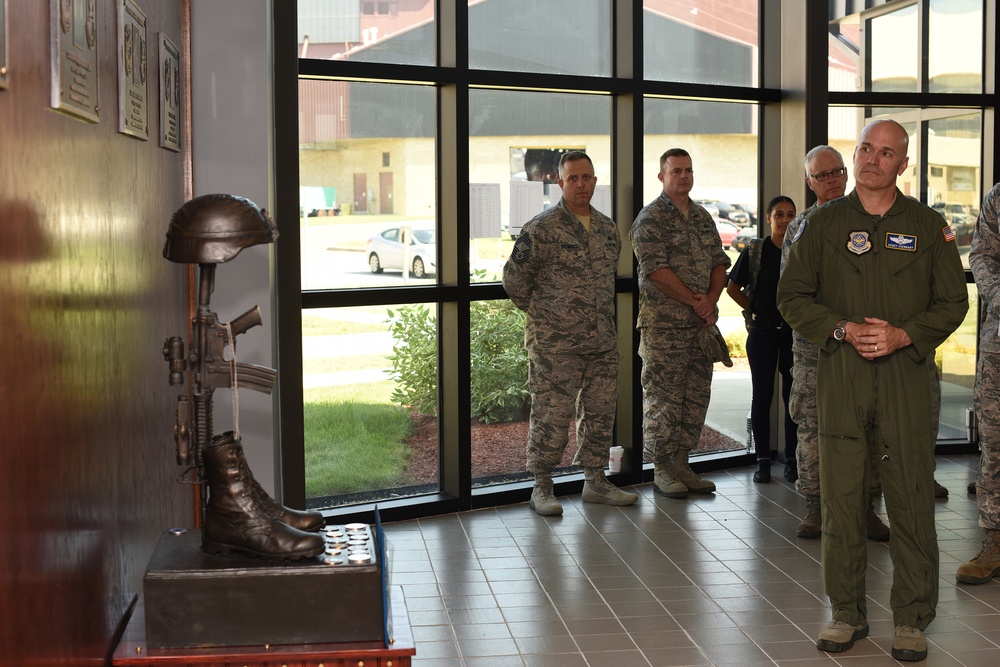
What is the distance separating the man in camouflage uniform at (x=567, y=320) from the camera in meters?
5.21

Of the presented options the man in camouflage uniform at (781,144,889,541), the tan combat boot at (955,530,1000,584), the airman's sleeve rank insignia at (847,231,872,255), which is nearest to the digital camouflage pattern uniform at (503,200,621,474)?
the man in camouflage uniform at (781,144,889,541)

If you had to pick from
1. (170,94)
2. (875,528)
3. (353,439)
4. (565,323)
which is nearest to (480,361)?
(565,323)

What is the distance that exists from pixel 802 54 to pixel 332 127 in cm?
271

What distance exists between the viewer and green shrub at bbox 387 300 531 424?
5297 millimetres

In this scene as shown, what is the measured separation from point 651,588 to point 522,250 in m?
1.77

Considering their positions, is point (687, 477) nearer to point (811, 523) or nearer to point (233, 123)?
point (811, 523)

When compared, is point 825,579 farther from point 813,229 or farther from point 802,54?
point 802,54

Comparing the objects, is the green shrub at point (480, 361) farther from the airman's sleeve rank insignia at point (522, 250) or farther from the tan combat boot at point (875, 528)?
the tan combat boot at point (875, 528)

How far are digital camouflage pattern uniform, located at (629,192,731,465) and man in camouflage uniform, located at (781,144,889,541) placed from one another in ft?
2.34

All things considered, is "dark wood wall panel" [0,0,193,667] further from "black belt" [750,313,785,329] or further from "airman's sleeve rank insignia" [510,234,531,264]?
"black belt" [750,313,785,329]

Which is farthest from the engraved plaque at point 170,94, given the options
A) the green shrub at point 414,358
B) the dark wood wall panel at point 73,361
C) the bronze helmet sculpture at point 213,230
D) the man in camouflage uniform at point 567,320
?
the man in camouflage uniform at point 567,320

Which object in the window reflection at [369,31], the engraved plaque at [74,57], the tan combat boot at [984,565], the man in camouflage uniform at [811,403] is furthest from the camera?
the window reflection at [369,31]

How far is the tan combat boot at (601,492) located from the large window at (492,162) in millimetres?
202

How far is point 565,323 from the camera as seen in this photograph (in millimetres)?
5219
